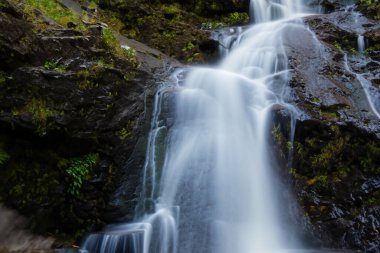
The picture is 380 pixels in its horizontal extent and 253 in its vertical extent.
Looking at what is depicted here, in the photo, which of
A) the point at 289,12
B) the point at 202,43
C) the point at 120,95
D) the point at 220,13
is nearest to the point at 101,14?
the point at 202,43

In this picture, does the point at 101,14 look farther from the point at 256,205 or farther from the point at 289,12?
the point at 256,205

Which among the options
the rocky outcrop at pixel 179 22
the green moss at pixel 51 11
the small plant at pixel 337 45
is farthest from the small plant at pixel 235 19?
the green moss at pixel 51 11

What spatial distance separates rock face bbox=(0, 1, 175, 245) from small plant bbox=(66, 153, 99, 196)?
15 millimetres

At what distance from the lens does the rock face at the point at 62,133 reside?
529 centimetres

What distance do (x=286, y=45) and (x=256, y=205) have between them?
5116 millimetres

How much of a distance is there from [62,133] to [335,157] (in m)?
4.90

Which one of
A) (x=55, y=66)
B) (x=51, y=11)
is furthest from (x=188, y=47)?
(x=55, y=66)

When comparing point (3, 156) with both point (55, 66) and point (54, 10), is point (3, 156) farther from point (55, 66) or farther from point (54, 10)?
point (54, 10)

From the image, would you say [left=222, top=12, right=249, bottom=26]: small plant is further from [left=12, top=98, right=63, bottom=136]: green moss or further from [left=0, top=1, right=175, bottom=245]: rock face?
[left=12, top=98, right=63, bottom=136]: green moss

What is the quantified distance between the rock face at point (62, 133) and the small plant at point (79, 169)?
0.02m

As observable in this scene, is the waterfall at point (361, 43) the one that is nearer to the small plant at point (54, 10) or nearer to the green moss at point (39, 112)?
the small plant at point (54, 10)

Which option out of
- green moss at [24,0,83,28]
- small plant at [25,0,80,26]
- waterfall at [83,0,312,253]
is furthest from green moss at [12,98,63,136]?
small plant at [25,0,80,26]

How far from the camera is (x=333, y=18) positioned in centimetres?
1102

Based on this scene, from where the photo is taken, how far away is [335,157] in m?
6.35
